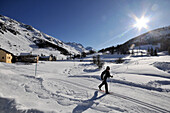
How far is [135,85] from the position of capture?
20.0 ft

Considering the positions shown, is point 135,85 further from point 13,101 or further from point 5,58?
point 5,58

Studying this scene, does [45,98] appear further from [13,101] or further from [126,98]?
[126,98]

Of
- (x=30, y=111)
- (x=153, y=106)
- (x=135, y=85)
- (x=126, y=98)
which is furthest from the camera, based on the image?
(x=135, y=85)

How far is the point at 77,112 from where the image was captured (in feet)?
9.94

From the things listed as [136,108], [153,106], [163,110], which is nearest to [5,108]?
[136,108]

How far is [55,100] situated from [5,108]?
7.06 ft

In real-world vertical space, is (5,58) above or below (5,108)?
above

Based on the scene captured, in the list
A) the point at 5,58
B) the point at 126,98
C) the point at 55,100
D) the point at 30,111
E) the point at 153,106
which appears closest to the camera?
the point at 30,111

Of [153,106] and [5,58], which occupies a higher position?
[5,58]

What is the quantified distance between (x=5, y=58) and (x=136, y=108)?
38.7 metres

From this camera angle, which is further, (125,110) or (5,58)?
(5,58)

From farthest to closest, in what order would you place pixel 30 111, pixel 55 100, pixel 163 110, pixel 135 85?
pixel 135 85 < pixel 55 100 < pixel 163 110 < pixel 30 111

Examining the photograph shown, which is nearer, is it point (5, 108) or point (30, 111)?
point (30, 111)

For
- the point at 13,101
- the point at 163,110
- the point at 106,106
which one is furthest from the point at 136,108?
the point at 13,101
